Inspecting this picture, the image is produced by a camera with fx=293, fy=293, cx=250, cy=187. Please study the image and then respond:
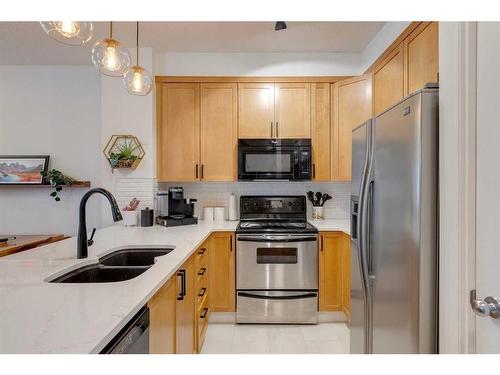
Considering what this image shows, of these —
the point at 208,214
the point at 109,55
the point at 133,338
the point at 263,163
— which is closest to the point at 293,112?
the point at 263,163

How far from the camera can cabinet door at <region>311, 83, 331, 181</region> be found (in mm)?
3064

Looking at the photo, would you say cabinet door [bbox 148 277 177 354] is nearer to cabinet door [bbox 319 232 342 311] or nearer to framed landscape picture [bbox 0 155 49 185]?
cabinet door [bbox 319 232 342 311]

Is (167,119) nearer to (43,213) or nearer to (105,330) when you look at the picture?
(43,213)

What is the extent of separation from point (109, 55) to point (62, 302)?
1.32 meters

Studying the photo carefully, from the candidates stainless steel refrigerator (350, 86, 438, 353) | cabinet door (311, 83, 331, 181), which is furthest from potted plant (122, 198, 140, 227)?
stainless steel refrigerator (350, 86, 438, 353)

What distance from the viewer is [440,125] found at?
1.09 m

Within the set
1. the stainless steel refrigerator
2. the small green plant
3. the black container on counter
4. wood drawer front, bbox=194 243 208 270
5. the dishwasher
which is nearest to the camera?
the dishwasher

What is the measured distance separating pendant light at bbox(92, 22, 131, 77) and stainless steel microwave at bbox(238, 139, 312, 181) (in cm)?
150

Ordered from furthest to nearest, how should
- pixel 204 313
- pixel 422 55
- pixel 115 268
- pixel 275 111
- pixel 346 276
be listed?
1. pixel 275 111
2. pixel 346 276
3. pixel 204 313
4. pixel 422 55
5. pixel 115 268

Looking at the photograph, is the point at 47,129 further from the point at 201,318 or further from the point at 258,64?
the point at 201,318

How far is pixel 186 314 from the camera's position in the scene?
1.76 m
